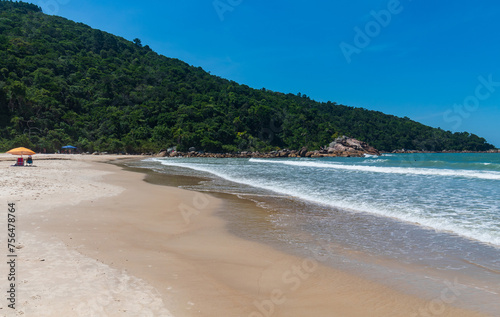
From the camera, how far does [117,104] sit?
3617 inches

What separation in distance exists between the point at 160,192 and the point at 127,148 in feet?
222

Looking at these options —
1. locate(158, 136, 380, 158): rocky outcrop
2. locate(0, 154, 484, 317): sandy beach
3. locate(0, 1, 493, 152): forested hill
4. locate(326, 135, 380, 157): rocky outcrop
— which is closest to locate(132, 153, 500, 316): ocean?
locate(0, 154, 484, 317): sandy beach

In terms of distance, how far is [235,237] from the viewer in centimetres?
721

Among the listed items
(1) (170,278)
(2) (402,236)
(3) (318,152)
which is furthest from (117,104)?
(1) (170,278)

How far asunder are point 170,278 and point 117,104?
9863cm

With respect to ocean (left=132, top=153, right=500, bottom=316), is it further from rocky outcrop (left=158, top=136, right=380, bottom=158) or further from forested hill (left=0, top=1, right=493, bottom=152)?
rocky outcrop (left=158, top=136, right=380, bottom=158)

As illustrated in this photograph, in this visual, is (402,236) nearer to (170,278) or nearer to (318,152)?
(170,278)

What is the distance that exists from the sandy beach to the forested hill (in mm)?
62679

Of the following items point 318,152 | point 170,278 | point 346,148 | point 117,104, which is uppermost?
point 117,104

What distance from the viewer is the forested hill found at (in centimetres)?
6873

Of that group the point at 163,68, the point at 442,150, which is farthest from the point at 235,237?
the point at 442,150

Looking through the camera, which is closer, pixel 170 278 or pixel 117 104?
pixel 170 278

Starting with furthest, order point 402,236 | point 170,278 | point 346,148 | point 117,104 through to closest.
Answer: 1. point 346,148
2. point 117,104
3. point 402,236
4. point 170,278

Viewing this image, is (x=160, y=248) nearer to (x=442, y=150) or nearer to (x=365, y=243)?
(x=365, y=243)
